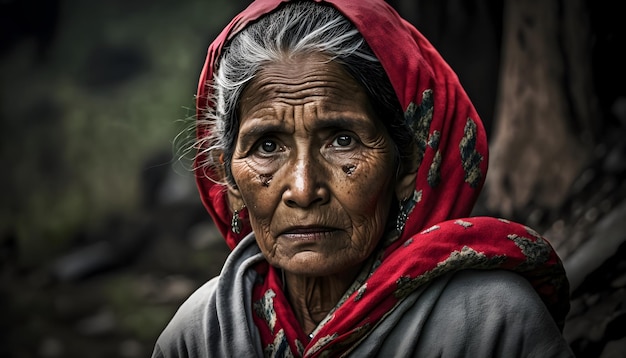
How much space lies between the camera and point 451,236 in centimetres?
250

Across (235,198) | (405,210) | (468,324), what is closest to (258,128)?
(235,198)

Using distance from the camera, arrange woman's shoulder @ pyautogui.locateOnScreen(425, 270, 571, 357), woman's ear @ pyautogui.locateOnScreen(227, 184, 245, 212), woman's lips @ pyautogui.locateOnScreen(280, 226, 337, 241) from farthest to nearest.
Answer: woman's ear @ pyautogui.locateOnScreen(227, 184, 245, 212), woman's lips @ pyautogui.locateOnScreen(280, 226, 337, 241), woman's shoulder @ pyautogui.locateOnScreen(425, 270, 571, 357)

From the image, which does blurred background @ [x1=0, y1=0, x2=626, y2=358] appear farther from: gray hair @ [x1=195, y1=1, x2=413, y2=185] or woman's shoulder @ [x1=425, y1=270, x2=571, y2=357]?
gray hair @ [x1=195, y1=1, x2=413, y2=185]

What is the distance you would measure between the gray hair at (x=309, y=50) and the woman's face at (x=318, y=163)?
0.03 m

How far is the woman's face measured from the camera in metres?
2.54

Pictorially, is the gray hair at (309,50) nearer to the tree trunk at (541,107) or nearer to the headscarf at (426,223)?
the headscarf at (426,223)

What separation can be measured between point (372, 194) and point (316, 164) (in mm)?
209

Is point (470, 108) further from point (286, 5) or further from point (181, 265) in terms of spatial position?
point (181, 265)

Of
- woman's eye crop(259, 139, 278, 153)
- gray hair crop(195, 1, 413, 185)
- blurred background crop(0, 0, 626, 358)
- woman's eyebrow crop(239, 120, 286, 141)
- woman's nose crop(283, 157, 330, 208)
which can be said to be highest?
gray hair crop(195, 1, 413, 185)

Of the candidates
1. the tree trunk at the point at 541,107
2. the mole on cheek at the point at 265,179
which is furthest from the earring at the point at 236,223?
the tree trunk at the point at 541,107

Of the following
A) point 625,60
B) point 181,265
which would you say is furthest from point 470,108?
point 181,265

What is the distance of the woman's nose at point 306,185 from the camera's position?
8.19 ft

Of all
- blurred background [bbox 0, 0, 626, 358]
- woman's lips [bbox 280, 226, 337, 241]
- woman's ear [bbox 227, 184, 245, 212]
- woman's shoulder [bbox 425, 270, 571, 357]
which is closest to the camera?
woman's shoulder [bbox 425, 270, 571, 357]

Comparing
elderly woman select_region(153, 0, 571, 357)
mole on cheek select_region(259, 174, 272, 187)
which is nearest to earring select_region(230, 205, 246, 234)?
elderly woman select_region(153, 0, 571, 357)
